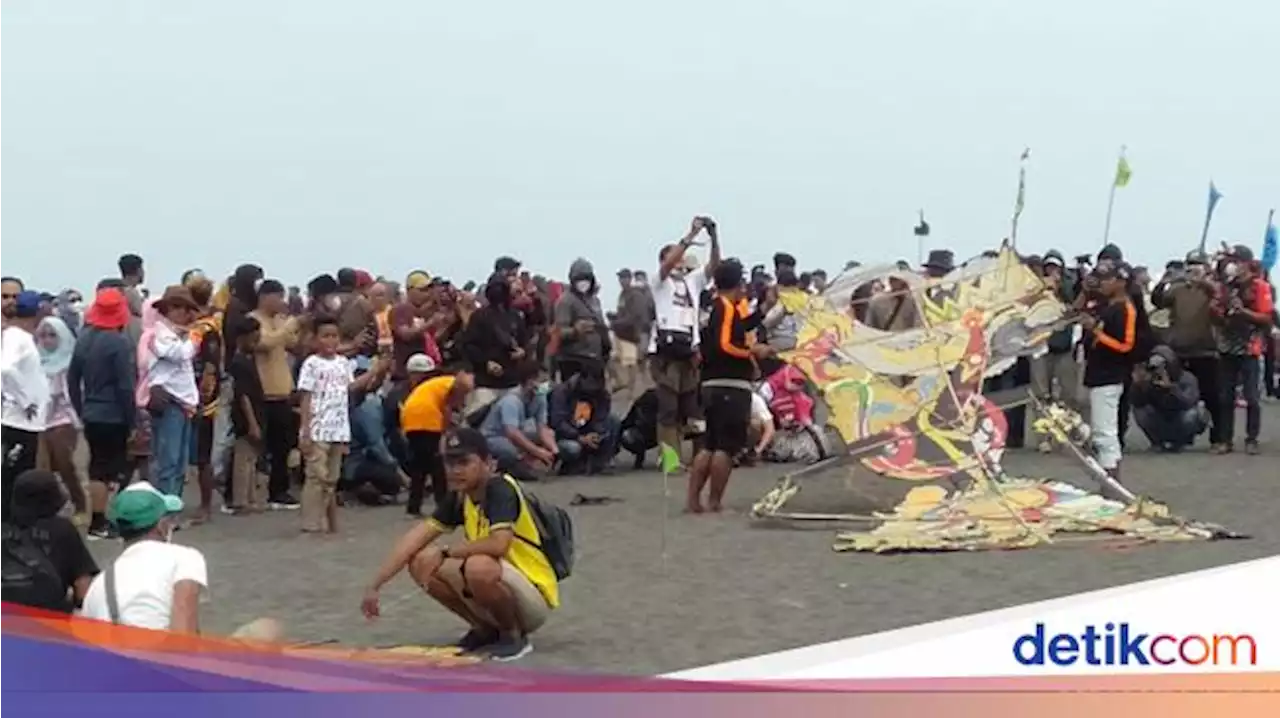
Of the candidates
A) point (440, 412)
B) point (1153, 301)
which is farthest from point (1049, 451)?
point (1153, 301)

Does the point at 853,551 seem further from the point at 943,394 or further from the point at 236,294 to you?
the point at 236,294

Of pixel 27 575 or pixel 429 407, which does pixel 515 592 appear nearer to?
pixel 27 575

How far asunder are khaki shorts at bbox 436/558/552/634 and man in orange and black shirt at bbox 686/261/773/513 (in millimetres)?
4626

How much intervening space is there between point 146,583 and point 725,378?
7207 mm

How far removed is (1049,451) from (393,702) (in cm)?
979

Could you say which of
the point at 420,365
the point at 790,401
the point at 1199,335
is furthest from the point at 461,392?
the point at 1199,335

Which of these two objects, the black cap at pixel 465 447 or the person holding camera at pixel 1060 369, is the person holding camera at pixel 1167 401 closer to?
the person holding camera at pixel 1060 369

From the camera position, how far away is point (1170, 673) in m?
5.88

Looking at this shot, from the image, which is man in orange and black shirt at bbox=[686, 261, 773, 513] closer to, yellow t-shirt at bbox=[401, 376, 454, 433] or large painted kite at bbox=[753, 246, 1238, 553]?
large painted kite at bbox=[753, 246, 1238, 553]

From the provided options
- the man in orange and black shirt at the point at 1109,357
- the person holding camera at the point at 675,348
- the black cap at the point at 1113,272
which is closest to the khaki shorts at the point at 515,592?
the man in orange and black shirt at the point at 1109,357

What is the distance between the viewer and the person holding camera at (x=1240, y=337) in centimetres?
1841

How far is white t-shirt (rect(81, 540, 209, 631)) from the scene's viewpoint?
23.1 feet

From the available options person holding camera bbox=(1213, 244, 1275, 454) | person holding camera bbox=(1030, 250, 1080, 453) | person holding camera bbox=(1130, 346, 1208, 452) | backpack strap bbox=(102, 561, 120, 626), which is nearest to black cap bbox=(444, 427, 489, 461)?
backpack strap bbox=(102, 561, 120, 626)

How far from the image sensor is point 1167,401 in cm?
1872
